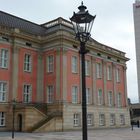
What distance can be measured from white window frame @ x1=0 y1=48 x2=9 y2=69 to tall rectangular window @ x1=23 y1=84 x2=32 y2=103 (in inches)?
171

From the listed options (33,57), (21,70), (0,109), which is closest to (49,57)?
(33,57)

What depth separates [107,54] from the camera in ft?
167

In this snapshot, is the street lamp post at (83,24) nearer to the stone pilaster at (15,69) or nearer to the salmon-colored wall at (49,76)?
the stone pilaster at (15,69)

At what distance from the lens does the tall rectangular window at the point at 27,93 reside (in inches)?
1574

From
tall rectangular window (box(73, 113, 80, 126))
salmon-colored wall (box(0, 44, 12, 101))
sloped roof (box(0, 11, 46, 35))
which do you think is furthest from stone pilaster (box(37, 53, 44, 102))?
tall rectangular window (box(73, 113, 80, 126))

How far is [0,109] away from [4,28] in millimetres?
10881

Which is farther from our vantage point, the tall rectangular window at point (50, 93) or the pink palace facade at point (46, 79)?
the tall rectangular window at point (50, 93)

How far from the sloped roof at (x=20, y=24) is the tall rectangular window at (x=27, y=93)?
854 cm

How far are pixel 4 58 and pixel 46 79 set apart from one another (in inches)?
284

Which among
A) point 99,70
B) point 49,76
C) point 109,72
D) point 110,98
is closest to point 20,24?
point 49,76

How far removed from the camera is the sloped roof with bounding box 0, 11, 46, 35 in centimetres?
4152

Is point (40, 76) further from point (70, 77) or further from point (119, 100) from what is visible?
point (119, 100)

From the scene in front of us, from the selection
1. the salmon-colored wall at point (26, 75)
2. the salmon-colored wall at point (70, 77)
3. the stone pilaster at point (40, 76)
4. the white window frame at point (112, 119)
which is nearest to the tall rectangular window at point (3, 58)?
the salmon-colored wall at point (26, 75)

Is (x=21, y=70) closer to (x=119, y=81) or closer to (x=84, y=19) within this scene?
(x=119, y=81)
